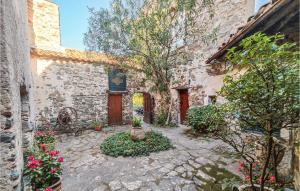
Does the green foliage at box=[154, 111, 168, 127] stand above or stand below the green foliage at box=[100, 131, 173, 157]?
above

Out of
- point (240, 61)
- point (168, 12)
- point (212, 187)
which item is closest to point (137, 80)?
point (168, 12)

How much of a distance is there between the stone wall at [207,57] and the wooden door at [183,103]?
A: 22 centimetres

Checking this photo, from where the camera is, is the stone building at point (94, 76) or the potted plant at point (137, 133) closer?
the potted plant at point (137, 133)

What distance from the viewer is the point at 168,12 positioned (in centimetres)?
580

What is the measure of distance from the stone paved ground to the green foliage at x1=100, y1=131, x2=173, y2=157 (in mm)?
199

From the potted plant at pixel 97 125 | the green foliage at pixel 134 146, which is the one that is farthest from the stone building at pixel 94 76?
the green foliage at pixel 134 146

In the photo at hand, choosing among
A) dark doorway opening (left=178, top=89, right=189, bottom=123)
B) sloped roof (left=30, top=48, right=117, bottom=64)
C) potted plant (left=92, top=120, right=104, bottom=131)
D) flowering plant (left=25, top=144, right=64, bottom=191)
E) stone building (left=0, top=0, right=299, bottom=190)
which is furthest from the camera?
dark doorway opening (left=178, top=89, right=189, bottom=123)

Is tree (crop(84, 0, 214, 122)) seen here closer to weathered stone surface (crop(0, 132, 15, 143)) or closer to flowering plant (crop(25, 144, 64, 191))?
flowering plant (crop(25, 144, 64, 191))

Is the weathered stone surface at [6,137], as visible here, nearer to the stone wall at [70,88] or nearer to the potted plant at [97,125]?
the stone wall at [70,88]

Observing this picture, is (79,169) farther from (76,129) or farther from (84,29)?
(84,29)

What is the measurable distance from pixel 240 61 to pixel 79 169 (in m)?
3.97

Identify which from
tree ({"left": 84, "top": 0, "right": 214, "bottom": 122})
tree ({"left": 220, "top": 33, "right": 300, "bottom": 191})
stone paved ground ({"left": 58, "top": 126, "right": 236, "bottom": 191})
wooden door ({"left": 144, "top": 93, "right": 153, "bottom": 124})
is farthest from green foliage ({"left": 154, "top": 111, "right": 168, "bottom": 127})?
tree ({"left": 220, "top": 33, "right": 300, "bottom": 191})

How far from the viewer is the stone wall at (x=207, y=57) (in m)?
5.93

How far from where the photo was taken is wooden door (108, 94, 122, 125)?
9.14m
